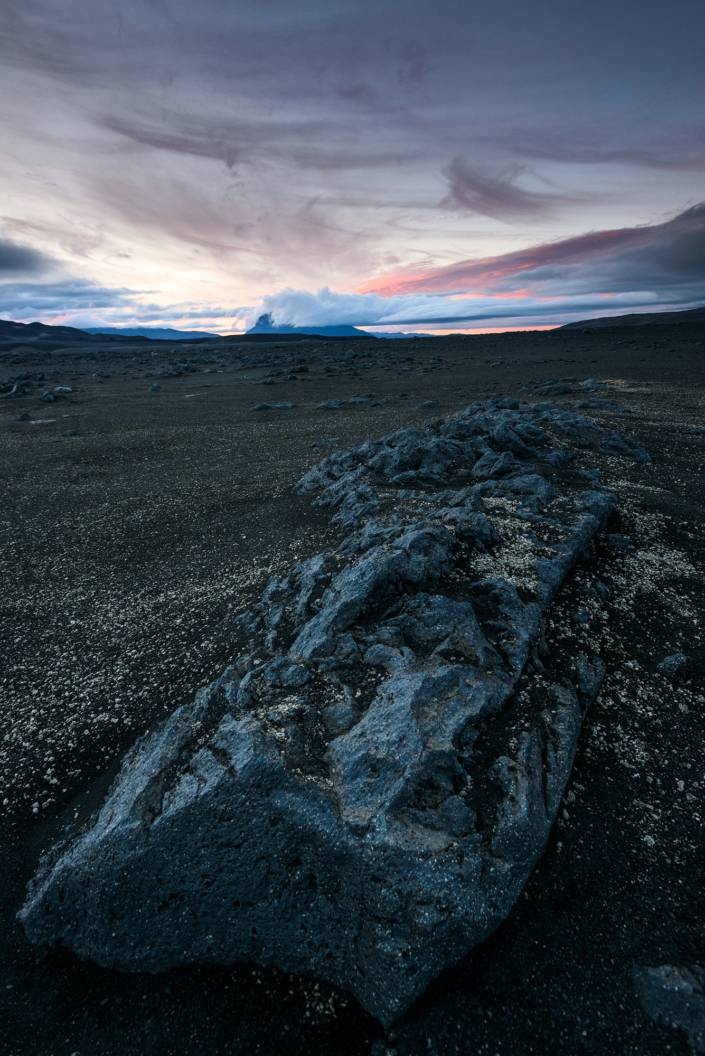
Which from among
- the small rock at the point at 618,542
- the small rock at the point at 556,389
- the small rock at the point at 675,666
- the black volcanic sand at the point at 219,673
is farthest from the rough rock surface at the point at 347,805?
the small rock at the point at 556,389

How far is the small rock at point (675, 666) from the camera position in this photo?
20.3 ft

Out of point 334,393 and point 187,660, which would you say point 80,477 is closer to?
point 187,660

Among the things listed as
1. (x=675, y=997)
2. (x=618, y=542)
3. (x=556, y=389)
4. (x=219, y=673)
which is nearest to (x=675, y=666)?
(x=618, y=542)

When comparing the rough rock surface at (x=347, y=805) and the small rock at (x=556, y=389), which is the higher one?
the small rock at (x=556, y=389)

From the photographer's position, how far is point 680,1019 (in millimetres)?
3385

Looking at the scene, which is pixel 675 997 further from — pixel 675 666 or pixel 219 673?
pixel 219 673

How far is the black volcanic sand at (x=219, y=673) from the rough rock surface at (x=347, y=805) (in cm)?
25

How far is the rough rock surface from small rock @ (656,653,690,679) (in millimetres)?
988

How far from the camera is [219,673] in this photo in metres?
6.82

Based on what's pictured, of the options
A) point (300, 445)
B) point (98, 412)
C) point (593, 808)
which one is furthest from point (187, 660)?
point (98, 412)

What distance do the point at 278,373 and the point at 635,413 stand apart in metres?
35.5

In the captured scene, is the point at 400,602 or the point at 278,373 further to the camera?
the point at 278,373

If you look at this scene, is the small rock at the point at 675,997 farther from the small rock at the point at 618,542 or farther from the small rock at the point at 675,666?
the small rock at the point at 618,542

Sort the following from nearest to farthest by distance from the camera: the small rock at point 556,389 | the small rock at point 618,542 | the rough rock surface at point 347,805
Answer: the rough rock surface at point 347,805, the small rock at point 618,542, the small rock at point 556,389
